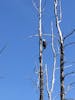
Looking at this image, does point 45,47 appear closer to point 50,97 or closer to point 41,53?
point 41,53

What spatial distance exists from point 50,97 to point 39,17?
189 inches

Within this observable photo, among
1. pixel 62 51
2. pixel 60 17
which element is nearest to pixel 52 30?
pixel 60 17

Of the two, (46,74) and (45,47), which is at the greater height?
(45,47)

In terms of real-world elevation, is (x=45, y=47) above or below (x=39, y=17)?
below

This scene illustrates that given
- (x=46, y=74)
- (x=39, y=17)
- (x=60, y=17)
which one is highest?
(x=60, y=17)

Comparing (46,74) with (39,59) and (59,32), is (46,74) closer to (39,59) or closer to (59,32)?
(39,59)

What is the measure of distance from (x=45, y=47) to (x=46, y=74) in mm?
1576

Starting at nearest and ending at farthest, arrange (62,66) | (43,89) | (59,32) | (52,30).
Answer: (62,66)
(59,32)
(52,30)
(43,89)

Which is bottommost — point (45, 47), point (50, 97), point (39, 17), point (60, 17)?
point (50, 97)

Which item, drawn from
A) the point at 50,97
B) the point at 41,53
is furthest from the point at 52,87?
the point at 41,53

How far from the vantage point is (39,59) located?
19859mm

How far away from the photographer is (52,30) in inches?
655

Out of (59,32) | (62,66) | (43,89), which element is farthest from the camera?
(43,89)

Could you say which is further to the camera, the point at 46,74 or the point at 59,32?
the point at 46,74
